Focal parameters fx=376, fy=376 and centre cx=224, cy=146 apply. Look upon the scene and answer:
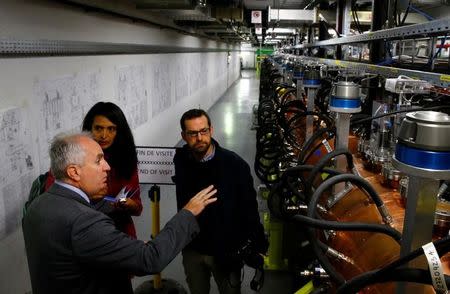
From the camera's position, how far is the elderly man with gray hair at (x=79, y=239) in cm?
110

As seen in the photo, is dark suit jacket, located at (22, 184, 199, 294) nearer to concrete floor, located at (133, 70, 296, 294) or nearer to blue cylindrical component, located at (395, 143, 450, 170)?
blue cylindrical component, located at (395, 143, 450, 170)

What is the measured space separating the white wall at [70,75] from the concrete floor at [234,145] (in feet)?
0.12

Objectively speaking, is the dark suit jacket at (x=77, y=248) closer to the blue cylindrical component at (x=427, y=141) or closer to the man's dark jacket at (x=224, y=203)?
the man's dark jacket at (x=224, y=203)

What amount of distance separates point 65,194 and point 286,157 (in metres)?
1.55

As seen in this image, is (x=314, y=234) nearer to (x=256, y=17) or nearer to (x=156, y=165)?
(x=156, y=165)

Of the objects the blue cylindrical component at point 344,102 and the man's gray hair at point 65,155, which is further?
the blue cylindrical component at point 344,102

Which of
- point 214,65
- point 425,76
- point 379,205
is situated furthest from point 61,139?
point 214,65

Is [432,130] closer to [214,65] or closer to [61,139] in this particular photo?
[61,139]

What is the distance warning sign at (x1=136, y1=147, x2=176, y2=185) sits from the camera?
2.52 m

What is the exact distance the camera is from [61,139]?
4.08 ft

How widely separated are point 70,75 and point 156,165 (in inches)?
32.8

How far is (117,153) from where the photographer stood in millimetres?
2031

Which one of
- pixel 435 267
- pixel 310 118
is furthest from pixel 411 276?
pixel 310 118

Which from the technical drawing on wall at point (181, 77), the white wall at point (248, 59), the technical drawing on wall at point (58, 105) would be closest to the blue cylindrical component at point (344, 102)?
the technical drawing on wall at point (58, 105)
